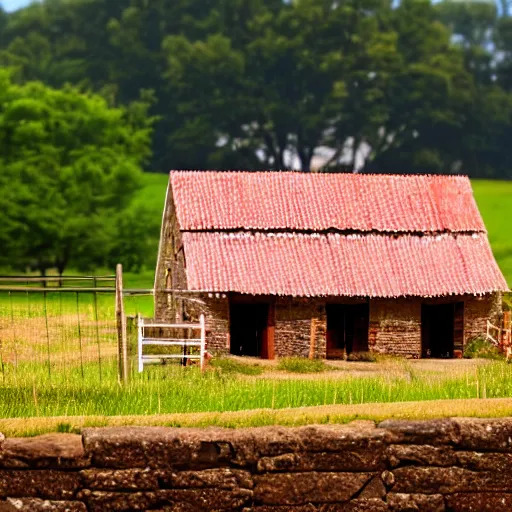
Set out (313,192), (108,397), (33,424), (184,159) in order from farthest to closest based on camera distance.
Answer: (184,159)
(313,192)
(108,397)
(33,424)

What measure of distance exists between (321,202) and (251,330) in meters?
3.58

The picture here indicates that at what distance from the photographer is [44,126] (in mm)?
55938

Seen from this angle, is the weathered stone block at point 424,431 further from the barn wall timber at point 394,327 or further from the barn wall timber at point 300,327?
the barn wall timber at point 394,327

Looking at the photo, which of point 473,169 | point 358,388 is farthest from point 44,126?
point 358,388

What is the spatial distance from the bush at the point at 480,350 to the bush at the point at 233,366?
6.50m

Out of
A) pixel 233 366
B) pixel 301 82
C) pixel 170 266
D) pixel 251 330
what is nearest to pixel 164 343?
pixel 233 366

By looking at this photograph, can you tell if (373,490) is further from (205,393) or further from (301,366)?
(301,366)

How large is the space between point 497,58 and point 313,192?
223ft

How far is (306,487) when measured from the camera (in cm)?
1234

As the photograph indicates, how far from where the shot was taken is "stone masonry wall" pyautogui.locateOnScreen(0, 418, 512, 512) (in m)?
12.1

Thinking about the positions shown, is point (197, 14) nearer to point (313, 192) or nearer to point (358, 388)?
point (313, 192)

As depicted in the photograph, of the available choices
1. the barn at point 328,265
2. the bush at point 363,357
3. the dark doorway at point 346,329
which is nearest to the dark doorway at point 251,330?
the barn at point 328,265

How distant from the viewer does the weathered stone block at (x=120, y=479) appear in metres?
12.1

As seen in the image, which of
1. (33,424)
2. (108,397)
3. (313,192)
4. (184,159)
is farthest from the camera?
(184,159)
